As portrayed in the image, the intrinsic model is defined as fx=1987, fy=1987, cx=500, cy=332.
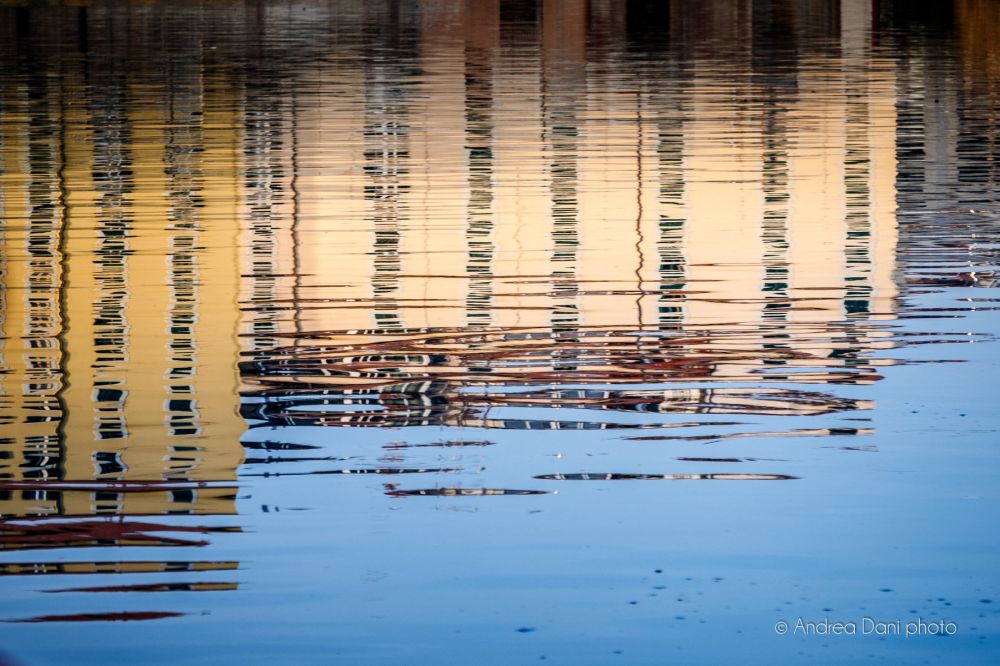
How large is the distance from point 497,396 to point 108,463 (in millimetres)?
2465

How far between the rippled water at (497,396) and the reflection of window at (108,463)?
0.09 feet

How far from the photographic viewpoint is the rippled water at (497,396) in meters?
7.43

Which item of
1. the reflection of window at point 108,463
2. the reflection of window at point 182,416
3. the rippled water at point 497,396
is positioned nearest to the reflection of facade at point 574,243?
the rippled water at point 497,396

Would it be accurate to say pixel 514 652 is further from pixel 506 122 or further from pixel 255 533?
pixel 506 122

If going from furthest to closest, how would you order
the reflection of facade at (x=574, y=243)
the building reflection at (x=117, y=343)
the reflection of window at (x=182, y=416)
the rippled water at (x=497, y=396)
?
the reflection of facade at (x=574, y=243), the reflection of window at (x=182, y=416), the building reflection at (x=117, y=343), the rippled water at (x=497, y=396)

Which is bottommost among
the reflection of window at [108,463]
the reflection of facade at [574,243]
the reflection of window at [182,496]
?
the reflection of window at [182,496]

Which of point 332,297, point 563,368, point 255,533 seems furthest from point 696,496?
point 332,297

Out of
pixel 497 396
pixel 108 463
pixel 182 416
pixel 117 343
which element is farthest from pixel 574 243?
pixel 108 463

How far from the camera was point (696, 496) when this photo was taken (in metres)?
8.95

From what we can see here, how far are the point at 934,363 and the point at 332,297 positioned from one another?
4924mm

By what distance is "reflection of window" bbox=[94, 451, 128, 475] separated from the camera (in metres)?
9.51

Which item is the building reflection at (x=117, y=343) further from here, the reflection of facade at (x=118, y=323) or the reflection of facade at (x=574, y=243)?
the reflection of facade at (x=574, y=243)

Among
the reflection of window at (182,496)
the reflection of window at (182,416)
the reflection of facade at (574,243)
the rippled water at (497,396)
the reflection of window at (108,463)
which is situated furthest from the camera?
the reflection of facade at (574,243)

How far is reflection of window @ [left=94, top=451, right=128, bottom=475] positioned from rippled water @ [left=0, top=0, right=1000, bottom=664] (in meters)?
0.03
